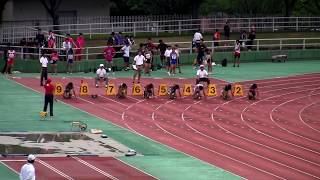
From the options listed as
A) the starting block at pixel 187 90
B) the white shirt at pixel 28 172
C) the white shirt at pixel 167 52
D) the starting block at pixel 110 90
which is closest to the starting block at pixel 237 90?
the starting block at pixel 187 90

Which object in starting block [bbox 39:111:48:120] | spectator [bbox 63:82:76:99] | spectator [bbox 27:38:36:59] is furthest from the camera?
spectator [bbox 27:38:36:59]

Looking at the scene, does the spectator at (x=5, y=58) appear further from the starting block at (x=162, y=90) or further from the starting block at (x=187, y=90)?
the starting block at (x=187, y=90)

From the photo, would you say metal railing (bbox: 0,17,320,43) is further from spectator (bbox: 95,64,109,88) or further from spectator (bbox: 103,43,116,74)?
spectator (bbox: 95,64,109,88)

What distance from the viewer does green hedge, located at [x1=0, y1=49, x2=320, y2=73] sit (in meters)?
50.2

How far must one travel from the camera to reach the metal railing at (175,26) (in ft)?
178

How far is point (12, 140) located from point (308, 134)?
10095 millimetres

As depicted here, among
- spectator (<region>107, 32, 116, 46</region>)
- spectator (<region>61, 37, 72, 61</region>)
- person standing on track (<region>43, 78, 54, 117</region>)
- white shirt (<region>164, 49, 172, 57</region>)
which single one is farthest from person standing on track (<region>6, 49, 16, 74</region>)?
person standing on track (<region>43, 78, 54, 117</region>)

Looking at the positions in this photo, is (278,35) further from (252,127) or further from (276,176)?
(276,176)

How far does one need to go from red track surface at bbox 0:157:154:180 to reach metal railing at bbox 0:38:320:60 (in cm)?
2006

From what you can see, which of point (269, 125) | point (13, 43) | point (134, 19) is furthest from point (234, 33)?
point (269, 125)

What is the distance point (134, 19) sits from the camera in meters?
58.6

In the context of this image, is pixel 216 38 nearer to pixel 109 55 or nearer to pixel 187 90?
pixel 109 55

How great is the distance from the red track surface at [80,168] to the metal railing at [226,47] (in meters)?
20.1

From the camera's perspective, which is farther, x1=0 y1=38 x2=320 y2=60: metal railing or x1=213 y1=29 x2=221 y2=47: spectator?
x1=213 y1=29 x2=221 y2=47: spectator
